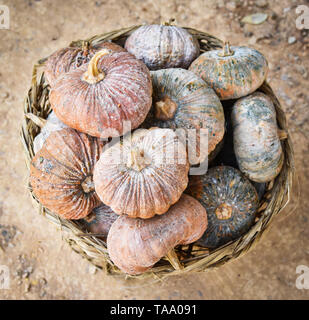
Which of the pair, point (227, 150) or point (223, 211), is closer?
point (223, 211)

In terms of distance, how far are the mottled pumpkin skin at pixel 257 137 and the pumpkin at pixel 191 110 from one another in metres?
0.13

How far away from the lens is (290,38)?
2684 millimetres

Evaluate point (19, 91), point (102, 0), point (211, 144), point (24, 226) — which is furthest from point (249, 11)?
point (24, 226)

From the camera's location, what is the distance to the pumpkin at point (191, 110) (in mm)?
1467

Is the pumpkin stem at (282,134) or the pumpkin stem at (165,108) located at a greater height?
the pumpkin stem at (165,108)

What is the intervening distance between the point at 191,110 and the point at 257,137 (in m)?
0.34

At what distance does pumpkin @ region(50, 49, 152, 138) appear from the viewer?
1.31 metres

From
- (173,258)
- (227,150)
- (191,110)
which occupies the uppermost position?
(191,110)

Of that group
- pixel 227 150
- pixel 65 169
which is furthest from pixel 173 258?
pixel 227 150

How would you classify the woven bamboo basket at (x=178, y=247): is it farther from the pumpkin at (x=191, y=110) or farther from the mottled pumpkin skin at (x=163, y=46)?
the pumpkin at (x=191, y=110)

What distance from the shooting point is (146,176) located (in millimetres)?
1249

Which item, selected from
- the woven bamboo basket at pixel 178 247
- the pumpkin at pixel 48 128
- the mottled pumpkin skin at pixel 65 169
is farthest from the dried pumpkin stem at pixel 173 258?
the pumpkin at pixel 48 128

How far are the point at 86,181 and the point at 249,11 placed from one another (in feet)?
7.10

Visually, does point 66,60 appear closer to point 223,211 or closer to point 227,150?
point 227,150
